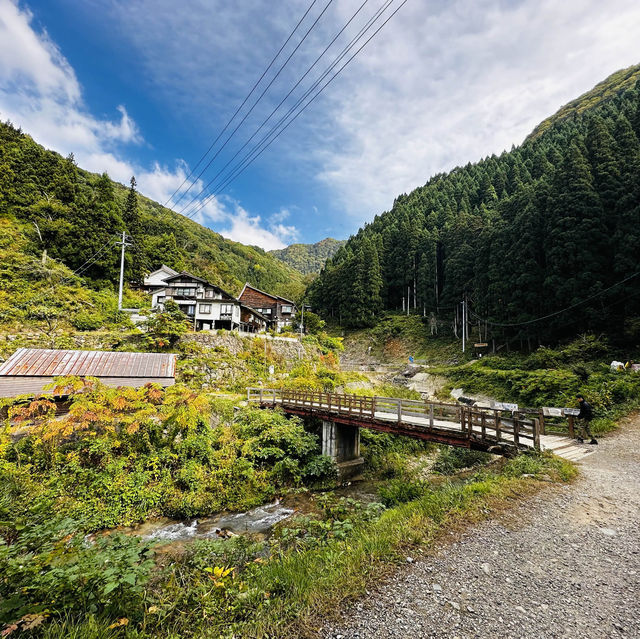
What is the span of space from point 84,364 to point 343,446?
12.8 meters

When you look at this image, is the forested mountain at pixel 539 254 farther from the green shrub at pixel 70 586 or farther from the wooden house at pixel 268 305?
the green shrub at pixel 70 586

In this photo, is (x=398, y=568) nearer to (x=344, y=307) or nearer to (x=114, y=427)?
(x=114, y=427)

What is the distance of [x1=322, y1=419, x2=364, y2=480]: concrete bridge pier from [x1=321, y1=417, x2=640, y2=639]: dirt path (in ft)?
31.7

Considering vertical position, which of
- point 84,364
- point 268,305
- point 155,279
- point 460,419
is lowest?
point 460,419

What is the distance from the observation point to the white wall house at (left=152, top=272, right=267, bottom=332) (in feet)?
113

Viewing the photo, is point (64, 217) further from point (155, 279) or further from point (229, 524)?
point (229, 524)

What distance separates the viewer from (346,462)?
14.7 meters

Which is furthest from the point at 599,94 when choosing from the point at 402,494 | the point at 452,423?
the point at 402,494

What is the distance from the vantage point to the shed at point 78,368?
11.8 metres

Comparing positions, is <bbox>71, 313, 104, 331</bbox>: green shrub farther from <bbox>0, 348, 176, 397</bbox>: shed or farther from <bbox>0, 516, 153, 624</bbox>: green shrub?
<bbox>0, 516, 153, 624</bbox>: green shrub

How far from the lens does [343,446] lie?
49.1 ft

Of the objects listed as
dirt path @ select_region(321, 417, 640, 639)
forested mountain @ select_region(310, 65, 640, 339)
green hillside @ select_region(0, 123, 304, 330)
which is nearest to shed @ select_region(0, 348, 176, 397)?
green hillside @ select_region(0, 123, 304, 330)

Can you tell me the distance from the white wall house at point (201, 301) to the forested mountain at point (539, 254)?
78.7ft

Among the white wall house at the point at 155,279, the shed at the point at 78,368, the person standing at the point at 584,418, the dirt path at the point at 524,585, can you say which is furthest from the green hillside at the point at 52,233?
the person standing at the point at 584,418
